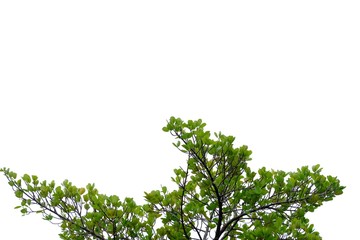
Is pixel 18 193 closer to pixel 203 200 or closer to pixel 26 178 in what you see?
pixel 26 178

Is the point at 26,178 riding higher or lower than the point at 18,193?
higher

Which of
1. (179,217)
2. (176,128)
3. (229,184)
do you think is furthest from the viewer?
(179,217)

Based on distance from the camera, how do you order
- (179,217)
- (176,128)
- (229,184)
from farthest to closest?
(179,217) → (229,184) → (176,128)

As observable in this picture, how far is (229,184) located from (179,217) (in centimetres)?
116

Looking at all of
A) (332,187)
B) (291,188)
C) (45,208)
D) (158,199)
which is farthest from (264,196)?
(45,208)

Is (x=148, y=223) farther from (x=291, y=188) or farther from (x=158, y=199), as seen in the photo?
(x=291, y=188)

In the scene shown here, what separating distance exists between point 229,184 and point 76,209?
279cm

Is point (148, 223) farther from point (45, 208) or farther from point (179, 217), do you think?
point (45, 208)

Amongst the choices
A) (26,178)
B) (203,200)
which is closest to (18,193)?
(26,178)

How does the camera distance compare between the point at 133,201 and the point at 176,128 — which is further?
the point at 133,201

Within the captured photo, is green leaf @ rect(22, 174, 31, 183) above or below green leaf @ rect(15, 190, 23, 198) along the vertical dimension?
above

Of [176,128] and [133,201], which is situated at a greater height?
[176,128]

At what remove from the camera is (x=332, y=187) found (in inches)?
282

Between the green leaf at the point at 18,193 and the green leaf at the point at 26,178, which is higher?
the green leaf at the point at 26,178
